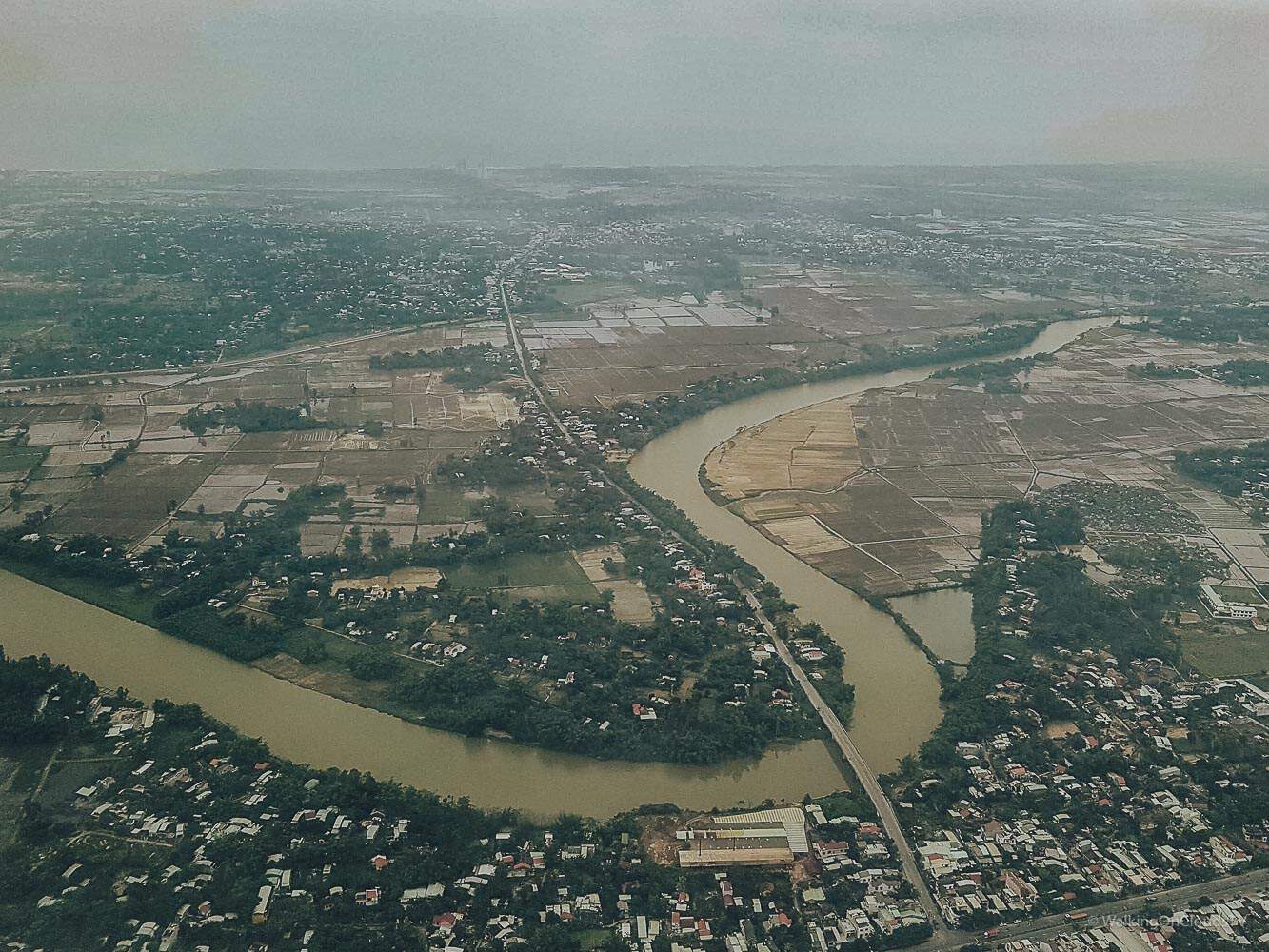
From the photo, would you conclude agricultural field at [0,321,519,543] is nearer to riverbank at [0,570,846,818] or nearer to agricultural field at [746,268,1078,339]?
riverbank at [0,570,846,818]

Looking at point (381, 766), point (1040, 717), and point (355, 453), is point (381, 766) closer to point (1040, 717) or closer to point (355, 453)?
point (1040, 717)

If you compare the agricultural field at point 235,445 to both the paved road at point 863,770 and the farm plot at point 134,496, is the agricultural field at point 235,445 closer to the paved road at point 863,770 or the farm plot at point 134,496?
the farm plot at point 134,496

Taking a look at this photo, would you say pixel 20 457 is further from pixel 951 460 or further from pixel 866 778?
pixel 951 460

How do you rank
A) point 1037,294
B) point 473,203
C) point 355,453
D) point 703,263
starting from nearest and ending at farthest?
1. point 355,453
2. point 1037,294
3. point 703,263
4. point 473,203

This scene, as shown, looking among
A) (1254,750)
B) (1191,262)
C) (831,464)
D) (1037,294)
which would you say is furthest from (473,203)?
(1254,750)

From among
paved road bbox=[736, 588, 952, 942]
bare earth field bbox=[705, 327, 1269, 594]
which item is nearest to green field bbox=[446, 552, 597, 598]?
paved road bbox=[736, 588, 952, 942]

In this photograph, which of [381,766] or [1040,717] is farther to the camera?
[1040,717]

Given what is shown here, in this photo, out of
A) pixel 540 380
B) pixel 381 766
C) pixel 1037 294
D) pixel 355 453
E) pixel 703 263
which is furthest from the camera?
pixel 703 263
